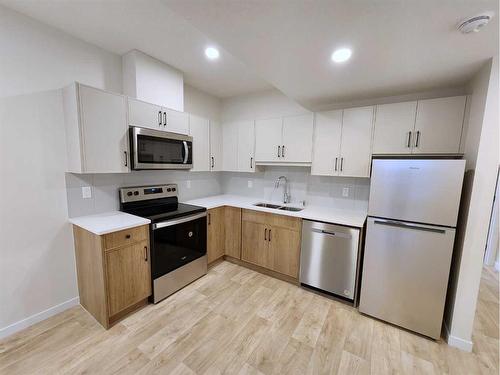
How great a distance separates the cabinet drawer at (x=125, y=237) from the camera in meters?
1.81

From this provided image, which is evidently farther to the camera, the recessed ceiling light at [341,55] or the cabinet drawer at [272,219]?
the cabinet drawer at [272,219]

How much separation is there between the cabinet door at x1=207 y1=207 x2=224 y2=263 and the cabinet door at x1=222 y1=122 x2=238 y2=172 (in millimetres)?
756

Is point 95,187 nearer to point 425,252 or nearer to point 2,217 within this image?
point 2,217

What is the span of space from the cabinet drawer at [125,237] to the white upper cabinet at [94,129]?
2.06 feet

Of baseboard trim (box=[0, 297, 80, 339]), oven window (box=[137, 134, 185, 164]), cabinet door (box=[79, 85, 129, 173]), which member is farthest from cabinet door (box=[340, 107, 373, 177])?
baseboard trim (box=[0, 297, 80, 339])

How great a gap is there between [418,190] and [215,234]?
7.78 ft

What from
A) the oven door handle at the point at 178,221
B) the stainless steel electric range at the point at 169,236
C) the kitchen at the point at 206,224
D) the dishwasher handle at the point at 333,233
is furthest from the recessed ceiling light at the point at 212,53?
the dishwasher handle at the point at 333,233

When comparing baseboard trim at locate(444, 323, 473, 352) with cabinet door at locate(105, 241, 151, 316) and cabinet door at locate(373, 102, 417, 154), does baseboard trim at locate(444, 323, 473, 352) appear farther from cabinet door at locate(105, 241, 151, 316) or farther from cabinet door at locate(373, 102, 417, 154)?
cabinet door at locate(105, 241, 151, 316)

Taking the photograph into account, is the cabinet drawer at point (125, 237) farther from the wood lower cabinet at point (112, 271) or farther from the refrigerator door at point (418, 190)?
the refrigerator door at point (418, 190)

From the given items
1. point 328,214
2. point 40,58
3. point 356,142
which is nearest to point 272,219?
point 328,214

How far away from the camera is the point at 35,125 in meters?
1.87

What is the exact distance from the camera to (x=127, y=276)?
6.49 feet

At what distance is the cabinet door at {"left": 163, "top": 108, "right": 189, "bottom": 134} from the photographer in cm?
255

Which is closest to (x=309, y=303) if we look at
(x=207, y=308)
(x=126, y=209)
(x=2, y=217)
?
(x=207, y=308)
